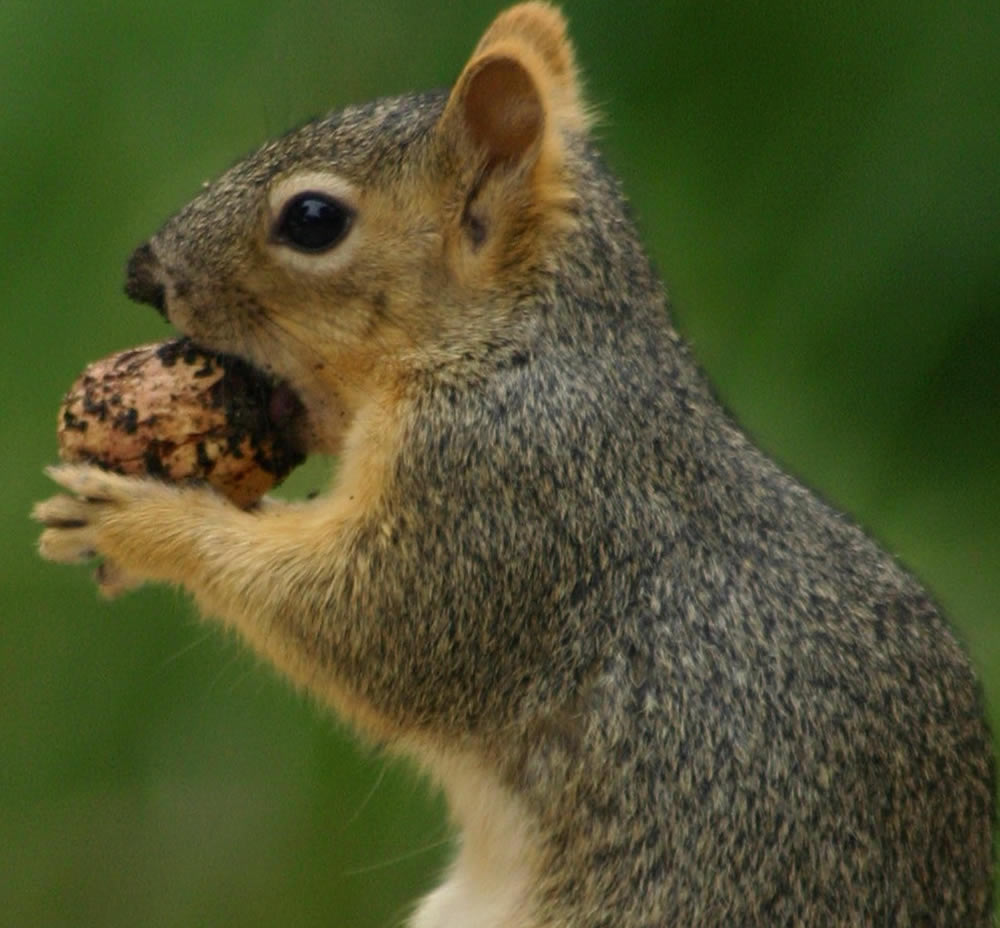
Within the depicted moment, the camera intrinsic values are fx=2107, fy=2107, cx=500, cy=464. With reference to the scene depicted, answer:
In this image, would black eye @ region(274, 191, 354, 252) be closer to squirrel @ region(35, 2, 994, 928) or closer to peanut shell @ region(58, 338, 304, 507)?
squirrel @ region(35, 2, 994, 928)

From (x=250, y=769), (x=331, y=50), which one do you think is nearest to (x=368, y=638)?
(x=250, y=769)

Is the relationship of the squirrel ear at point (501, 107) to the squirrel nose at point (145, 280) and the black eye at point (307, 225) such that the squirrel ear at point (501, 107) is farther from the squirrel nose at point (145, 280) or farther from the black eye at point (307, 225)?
the squirrel nose at point (145, 280)

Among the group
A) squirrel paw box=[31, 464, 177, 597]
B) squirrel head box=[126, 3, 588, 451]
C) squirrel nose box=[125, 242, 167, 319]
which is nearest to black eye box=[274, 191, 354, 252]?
squirrel head box=[126, 3, 588, 451]

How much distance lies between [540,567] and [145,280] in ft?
1.63

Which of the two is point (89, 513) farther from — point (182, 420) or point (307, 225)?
point (307, 225)

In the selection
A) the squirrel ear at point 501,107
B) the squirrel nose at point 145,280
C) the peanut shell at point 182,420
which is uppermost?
the squirrel ear at point 501,107

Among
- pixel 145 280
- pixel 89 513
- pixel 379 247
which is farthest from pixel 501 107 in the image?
pixel 89 513

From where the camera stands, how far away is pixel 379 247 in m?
2.09

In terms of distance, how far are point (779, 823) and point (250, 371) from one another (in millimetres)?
684

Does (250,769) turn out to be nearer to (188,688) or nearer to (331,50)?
(188,688)

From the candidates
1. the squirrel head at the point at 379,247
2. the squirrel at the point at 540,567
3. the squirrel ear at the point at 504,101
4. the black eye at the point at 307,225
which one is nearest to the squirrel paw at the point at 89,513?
the squirrel at the point at 540,567

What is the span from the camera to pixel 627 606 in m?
2.05

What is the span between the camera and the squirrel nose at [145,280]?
2129mm

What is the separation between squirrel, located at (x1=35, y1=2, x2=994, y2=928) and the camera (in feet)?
6.54
